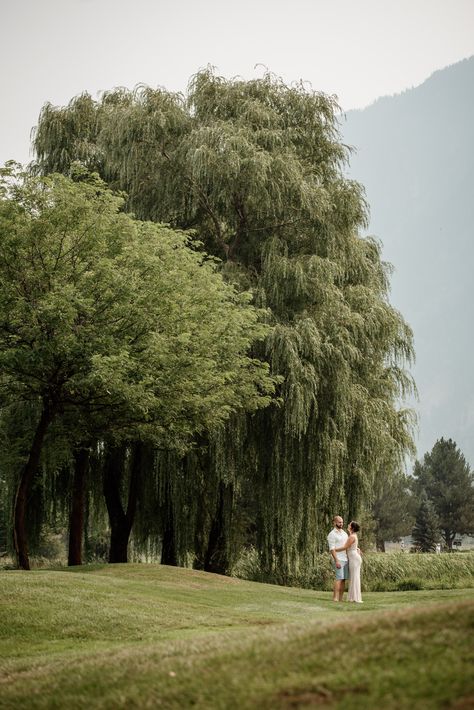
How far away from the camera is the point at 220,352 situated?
2148cm

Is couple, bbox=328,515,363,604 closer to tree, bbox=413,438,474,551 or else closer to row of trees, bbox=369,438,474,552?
row of trees, bbox=369,438,474,552

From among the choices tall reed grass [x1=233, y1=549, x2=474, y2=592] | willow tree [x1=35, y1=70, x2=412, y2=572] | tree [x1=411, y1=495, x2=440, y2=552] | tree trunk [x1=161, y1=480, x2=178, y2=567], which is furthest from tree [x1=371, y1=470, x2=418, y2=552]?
tree trunk [x1=161, y1=480, x2=178, y2=567]

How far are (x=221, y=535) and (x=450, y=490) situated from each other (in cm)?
4584

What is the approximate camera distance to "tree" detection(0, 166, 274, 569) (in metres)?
18.6

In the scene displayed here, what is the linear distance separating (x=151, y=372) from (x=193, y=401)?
4.39 ft

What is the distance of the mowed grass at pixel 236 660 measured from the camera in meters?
5.96

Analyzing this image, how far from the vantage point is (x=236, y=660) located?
7398mm

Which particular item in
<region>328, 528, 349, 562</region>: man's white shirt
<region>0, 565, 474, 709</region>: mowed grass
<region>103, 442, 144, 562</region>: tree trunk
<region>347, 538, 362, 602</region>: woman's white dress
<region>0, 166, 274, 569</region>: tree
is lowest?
<region>0, 565, 474, 709</region>: mowed grass

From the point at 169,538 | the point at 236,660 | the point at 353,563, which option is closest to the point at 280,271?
the point at 169,538

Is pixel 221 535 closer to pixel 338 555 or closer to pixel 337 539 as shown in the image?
pixel 338 555

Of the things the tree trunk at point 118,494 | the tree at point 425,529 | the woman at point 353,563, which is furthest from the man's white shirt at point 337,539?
the tree at point 425,529

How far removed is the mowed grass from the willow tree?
1011cm

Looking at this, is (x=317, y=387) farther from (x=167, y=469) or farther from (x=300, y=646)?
(x=300, y=646)

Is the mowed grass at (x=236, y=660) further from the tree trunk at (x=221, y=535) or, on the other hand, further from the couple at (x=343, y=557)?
the tree trunk at (x=221, y=535)
